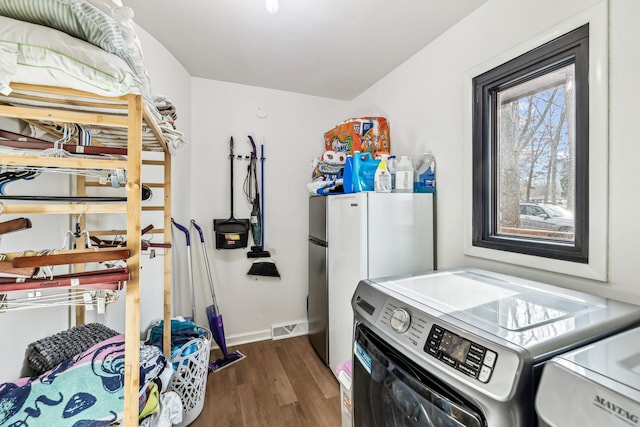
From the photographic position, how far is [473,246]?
4.93ft

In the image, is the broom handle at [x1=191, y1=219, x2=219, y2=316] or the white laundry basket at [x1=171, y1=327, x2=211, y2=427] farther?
the broom handle at [x1=191, y1=219, x2=219, y2=316]

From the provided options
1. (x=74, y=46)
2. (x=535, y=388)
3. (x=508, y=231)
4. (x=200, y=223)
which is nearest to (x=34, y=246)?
(x=74, y=46)

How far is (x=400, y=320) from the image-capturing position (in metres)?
0.77

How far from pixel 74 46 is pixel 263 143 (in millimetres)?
1937

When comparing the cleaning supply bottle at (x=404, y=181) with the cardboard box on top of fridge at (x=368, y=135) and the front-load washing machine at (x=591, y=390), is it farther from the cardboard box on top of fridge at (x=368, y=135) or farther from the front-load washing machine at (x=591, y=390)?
the front-load washing machine at (x=591, y=390)

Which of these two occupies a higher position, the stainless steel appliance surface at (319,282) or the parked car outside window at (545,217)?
the parked car outside window at (545,217)

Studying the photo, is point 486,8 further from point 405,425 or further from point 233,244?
point 233,244

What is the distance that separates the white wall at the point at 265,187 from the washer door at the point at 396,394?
171 centimetres

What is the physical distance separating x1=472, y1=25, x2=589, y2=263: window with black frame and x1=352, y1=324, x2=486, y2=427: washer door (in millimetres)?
916

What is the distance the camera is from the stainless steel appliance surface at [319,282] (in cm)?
206

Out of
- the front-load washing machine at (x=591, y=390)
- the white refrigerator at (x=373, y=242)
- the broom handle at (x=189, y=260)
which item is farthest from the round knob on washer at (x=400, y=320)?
the broom handle at (x=189, y=260)

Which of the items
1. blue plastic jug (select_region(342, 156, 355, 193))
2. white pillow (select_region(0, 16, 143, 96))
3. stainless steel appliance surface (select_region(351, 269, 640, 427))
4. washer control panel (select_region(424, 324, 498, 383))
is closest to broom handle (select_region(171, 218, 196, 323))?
blue plastic jug (select_region(342, 156, 355, 193))

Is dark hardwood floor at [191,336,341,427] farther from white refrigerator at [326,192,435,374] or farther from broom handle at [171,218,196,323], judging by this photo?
broom handle at [171,218,196,323]

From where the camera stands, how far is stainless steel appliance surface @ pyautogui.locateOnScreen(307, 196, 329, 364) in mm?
2059
